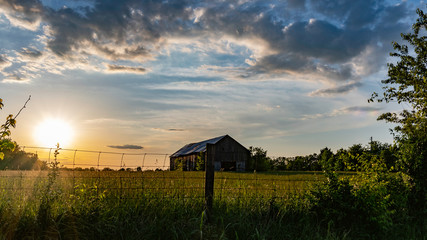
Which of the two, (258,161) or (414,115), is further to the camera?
(258,161)

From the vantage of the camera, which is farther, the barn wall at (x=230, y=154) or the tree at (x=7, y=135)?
the barn wall at (x=230, y=154)

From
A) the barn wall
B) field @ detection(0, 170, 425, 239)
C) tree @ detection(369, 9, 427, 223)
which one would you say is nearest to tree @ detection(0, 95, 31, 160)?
field @ detection(0, 170, 425, 239)

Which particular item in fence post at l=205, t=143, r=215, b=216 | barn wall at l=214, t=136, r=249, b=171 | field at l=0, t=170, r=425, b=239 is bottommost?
field at l=0, t=170, r=425, b=239

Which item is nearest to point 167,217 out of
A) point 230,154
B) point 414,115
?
point 414,115

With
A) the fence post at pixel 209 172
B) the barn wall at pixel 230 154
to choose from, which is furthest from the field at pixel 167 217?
the barn wall at pixel 230 154

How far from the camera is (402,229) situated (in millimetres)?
8547

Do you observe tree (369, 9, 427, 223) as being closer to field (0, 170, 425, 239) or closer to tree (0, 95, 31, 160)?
field (0, 170, 425, 239)

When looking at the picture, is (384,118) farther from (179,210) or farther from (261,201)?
(179,210)

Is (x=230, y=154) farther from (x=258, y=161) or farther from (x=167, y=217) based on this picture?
(x=167, y=217)

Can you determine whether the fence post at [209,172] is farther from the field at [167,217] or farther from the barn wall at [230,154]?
the barn wall at [230,154]

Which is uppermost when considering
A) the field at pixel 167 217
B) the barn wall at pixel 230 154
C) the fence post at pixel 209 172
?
the barn wall at pixel 230 154

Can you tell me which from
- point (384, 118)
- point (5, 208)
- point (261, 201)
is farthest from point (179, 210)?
point (384, 118)

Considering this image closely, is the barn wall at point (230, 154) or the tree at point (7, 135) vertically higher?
→ the barn wall at point (230, 154)

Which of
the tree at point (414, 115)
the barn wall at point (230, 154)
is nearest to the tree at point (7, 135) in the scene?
the tree at point (414, 115)
